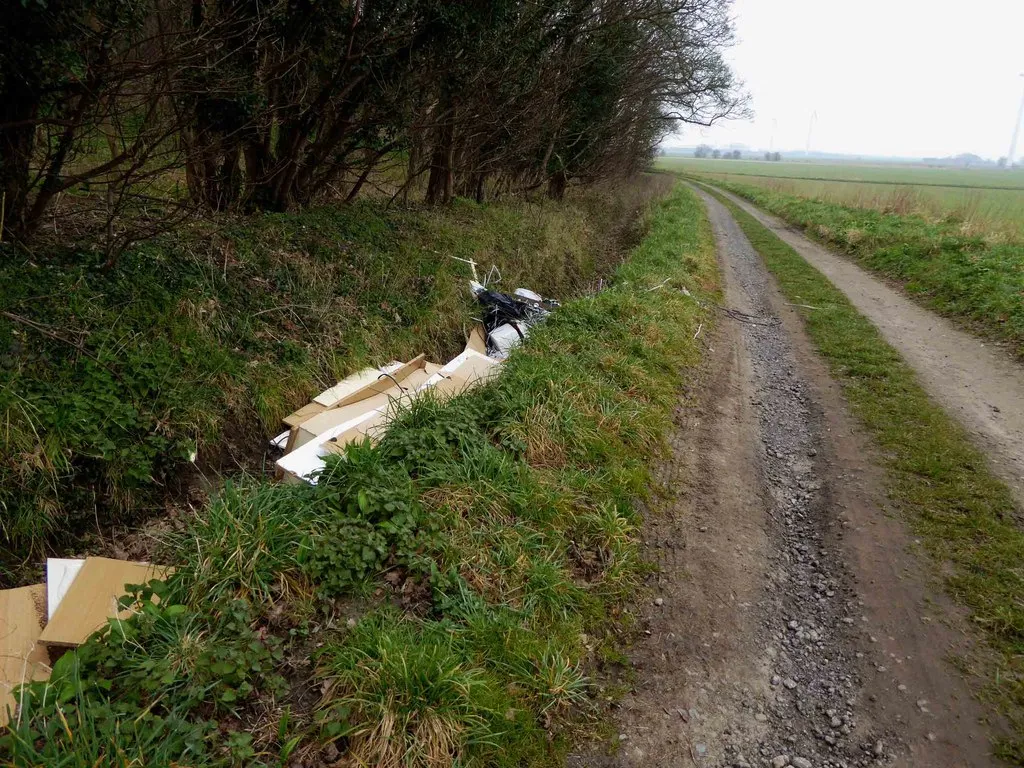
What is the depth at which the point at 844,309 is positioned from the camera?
886cm

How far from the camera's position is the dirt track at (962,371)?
468 cm

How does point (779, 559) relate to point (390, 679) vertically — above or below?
below

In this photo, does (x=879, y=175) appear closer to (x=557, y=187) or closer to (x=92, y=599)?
(x=557, y=187)

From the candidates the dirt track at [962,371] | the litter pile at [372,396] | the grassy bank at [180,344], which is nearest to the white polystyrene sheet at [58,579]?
the grassy bank at [180,344]

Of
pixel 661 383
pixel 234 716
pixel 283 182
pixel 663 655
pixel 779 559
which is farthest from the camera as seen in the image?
pixel 283 182

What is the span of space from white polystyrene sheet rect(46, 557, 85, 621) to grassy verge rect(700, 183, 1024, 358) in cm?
916

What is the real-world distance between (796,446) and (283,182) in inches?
285

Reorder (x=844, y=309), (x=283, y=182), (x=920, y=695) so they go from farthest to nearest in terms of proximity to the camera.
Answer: (x=844, y=309), (x=283, y=182), (x=920, y=695)

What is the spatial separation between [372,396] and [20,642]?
3290 millimetres

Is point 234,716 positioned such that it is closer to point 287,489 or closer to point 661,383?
point 287,489

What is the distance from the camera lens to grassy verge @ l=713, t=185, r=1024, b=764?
2.81m

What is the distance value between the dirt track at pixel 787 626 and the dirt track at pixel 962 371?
3.39ft

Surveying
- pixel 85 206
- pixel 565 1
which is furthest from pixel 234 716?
pixel 565 1

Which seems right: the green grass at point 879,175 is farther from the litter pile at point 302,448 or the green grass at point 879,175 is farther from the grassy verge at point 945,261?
the litter pile at point 302,448
